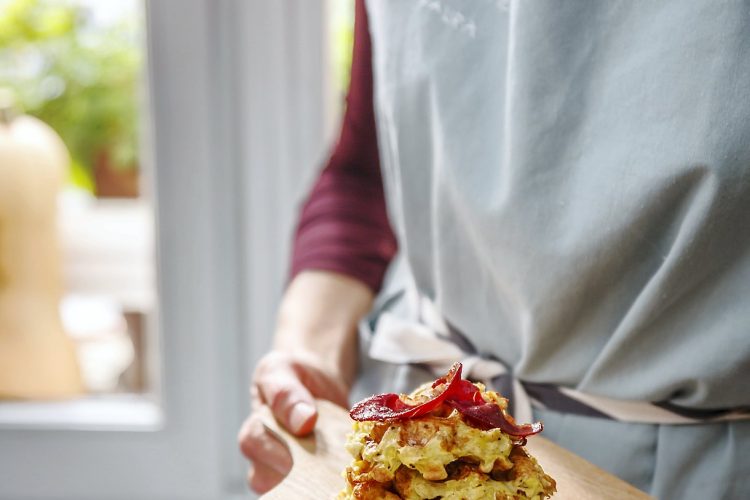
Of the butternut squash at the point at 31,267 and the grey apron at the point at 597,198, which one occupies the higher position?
the grey apron at the point at 597,198

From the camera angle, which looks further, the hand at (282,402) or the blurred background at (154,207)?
the blurred background at (154,207)

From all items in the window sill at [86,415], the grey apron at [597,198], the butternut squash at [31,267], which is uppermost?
the grey apron at [597,198]

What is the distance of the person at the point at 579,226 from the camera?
1.75 ft

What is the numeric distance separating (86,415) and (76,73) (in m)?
0.52

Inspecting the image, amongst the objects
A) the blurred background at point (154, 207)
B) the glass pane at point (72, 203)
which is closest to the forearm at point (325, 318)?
the blurred background at point (154, 207)

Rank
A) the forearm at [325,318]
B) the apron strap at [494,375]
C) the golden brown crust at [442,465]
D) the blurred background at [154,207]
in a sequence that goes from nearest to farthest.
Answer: the golden brown crust at [442,465], the apron strap at [494,375], the forearm at [325,318], the blurred background at [154,207]

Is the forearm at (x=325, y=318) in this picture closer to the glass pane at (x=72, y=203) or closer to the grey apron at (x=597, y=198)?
the grey apron at (x=597, y=198)

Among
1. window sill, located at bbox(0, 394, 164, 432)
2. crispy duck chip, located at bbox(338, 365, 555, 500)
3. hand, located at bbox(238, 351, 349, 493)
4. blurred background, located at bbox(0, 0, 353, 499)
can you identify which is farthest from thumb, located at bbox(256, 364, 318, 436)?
window sill, located at bbox(0, 394, 164, 432)

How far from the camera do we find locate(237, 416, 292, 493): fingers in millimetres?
627

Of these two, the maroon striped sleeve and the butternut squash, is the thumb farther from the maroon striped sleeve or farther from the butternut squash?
the butternut squash

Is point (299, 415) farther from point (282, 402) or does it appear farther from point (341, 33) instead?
point (341, 33)

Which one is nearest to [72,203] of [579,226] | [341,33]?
[341,33]

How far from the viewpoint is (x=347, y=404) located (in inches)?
28.8

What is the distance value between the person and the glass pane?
63 cm
